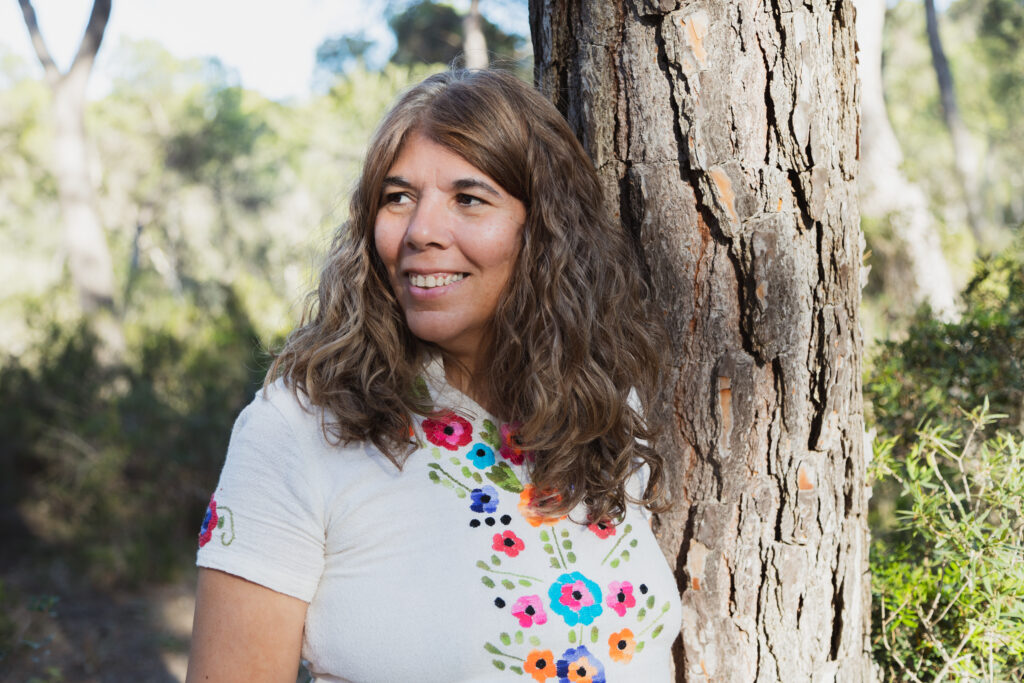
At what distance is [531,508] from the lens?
62.8 inches

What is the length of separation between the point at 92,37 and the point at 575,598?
9.53 meters

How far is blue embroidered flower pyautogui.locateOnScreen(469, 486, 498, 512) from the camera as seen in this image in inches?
60.8

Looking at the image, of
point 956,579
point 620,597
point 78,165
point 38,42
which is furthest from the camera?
point 78,165

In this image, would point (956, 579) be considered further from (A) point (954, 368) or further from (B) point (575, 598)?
(B) point (575, 598)

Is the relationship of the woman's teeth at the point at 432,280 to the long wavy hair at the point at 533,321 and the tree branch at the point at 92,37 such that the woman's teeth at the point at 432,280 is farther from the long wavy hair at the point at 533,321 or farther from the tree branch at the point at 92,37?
the tree branch at the point at 92,37

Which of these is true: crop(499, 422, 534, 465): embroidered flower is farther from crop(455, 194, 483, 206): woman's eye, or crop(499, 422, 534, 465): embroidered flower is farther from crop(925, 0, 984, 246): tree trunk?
crop(925, 0, 984, 246): tree trunk

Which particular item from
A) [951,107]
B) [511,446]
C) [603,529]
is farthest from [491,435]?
[951,107]

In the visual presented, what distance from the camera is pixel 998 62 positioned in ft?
70.5

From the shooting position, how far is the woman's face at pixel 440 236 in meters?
1.58

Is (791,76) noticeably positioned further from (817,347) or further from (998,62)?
(998,62)

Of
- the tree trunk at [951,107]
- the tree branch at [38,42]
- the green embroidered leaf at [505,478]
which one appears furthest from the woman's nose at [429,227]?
the tree trunk at [951,107]

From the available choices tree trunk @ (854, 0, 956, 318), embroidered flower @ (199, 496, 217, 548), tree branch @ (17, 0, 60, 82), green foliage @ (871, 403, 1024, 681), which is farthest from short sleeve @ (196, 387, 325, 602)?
tree branch @ (17, 0, 60, 82)

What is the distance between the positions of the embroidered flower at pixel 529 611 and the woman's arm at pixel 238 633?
399 mm

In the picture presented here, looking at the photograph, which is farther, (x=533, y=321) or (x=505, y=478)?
(x=533, y=321)
